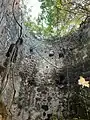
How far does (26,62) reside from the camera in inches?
298

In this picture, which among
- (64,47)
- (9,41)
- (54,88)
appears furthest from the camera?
(64,47)

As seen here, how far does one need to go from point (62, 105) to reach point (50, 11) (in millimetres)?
3279

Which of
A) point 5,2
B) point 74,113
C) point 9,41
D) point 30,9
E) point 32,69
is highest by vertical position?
point 30,9

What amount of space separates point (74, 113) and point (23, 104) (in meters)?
1.50

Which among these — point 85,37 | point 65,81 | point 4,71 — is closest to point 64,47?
point 85,37

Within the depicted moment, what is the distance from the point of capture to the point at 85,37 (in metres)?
7.64

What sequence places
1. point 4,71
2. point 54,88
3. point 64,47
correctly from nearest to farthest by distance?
point 4,71 < point 54,88 < point 64,47

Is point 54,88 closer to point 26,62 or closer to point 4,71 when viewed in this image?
point 26,62

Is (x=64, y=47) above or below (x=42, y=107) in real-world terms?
above

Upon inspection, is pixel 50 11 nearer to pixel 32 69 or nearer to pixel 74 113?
pixel 32 69

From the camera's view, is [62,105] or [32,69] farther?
[32,69]

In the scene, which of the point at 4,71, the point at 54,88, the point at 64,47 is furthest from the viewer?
the point at 64,47

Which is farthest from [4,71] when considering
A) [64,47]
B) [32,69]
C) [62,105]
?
[64,47]

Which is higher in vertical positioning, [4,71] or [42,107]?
[4,71]
